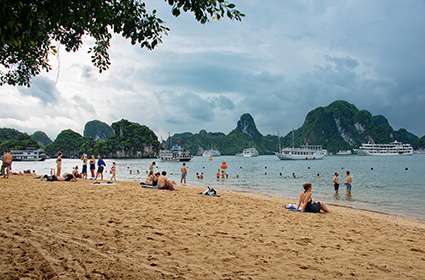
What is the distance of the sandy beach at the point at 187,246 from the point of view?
5332 millimetres

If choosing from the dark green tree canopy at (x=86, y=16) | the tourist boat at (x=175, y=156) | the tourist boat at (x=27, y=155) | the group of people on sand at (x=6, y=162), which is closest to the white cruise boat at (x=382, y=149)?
the tourist boat at (x=175, y=156)

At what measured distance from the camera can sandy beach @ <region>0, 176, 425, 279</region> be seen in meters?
5.33

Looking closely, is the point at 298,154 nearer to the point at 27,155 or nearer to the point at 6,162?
the point at 27,155

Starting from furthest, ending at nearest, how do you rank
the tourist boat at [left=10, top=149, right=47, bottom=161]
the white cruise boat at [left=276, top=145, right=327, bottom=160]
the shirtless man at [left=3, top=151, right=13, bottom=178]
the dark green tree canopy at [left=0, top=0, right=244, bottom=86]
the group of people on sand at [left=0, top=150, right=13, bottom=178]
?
the tourist boat at [left=10, top=149, right=47, bottom=161], the white cruise boat at [left=276, top=145, right=327, bottom=160], the group of people on sand at [left=0, top=150, right=13, bottom=178], the shirtless man at [left=3, top=151, right=13, bottom=178], the dark green tree canopy at [left=0, top=0, right=244, bottom=86]

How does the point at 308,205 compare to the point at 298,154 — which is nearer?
the point at 308,205

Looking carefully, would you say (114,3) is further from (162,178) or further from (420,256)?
(162,178)

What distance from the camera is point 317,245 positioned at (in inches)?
308

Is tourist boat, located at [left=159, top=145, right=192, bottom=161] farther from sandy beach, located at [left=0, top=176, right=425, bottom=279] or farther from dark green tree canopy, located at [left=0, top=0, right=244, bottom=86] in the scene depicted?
dark green tree canopy, located at [left=0, top=0, right=244, bottom=86]

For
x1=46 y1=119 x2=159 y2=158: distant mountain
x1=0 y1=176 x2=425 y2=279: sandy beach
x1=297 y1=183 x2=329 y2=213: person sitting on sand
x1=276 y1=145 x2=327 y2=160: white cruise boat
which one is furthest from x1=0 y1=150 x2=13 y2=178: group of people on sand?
x1=46 y1=119 x2=159 y2=158: distant mountain

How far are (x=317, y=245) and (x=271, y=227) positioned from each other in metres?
2.00

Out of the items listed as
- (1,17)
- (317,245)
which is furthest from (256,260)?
(1,17)

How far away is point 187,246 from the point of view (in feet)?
22.6

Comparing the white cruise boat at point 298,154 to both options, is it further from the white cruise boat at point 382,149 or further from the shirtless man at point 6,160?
the shirtless man at point 6,160

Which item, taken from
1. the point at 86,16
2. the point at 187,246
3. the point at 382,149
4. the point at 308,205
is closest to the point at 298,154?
the point at 382,149
